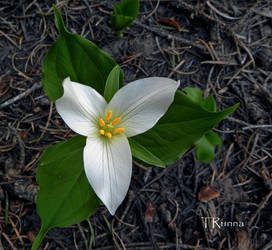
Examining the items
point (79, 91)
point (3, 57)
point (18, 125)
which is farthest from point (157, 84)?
point (3, 57)

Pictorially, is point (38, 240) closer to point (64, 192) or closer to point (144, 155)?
point (64, 192)

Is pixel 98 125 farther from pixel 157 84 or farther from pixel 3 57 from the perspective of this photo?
pixel 3 57

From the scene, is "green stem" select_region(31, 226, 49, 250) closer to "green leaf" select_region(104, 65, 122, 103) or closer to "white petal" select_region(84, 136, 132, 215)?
"white petal" select_region(84, 136, 132, 215)

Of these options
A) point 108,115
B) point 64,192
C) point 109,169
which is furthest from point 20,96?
point 109,169

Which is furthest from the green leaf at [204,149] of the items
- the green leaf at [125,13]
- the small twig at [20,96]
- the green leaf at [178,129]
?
the small twig at [20,96]

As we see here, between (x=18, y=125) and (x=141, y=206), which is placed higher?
(x=18, y=125)

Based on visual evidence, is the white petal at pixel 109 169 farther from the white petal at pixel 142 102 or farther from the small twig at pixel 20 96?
the small twig at pixel 20 96
